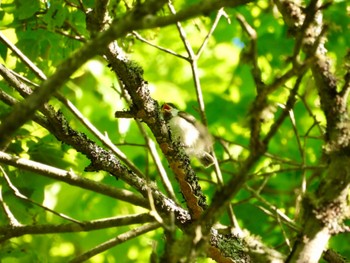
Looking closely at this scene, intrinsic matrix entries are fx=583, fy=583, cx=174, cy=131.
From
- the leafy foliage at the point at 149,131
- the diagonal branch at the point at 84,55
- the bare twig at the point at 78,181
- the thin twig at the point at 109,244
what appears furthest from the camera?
the leafy foliage at the point at 149,131

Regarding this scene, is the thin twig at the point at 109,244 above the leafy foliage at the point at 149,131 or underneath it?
underneath

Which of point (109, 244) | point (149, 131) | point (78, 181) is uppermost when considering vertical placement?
point (149, 131)

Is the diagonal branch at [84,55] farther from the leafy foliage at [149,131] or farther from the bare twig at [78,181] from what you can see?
the bare twig at [78,181]

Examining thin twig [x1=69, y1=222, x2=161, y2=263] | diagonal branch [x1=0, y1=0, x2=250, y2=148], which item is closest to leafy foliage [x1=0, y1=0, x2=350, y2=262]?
thin twig [x1=69, y1=222, x2=161, y2=263]

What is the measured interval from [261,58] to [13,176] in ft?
9.59

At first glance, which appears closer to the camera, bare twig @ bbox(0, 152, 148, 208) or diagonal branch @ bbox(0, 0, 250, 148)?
diagonal branch @ bbox(0, 0, 250, 148)

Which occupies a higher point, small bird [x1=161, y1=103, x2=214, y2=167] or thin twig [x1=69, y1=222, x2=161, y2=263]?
small bird [x1=161, y1=103, x2=214, y2=167]

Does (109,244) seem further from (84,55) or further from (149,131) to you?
(149,131)

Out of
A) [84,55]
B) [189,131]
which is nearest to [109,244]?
A: [84,55]

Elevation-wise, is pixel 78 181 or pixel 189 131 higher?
pixel 189 131

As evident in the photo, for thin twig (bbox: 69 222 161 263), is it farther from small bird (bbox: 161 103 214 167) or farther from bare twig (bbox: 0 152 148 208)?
small bird (bbox: 161 103 214 167)

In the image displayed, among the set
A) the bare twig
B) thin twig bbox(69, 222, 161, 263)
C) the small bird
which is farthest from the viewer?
the small bird

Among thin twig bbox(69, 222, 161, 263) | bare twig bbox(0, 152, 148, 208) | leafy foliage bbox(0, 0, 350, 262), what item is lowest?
thin twig bbox(69, 222, 161, 263)

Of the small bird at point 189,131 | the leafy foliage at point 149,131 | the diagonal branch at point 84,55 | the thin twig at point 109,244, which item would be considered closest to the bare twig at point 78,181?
the leafy foliage at point 149,131
